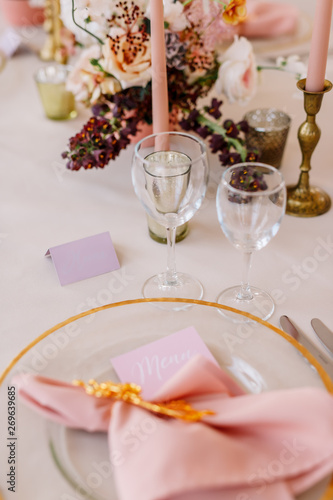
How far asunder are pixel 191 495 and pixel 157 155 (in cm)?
49

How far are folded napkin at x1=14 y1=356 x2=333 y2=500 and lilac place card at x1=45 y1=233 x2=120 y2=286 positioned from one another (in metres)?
0.29

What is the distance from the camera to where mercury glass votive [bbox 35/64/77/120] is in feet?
4.08

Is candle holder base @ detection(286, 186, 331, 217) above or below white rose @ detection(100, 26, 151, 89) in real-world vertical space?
below

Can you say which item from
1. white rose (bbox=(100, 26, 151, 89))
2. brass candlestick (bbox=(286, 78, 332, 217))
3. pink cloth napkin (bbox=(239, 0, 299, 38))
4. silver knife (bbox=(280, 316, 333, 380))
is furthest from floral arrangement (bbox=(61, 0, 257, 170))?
pink cloth napkin (bbox=(239, 0, 299, 38))

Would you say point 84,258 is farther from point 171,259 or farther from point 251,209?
point 251,209

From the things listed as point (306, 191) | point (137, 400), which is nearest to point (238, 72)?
point (306, 191)

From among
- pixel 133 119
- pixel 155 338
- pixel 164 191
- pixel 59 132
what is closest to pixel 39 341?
pixel 155 338

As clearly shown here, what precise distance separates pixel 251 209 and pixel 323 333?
20 centimetres

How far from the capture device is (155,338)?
72 centimetres

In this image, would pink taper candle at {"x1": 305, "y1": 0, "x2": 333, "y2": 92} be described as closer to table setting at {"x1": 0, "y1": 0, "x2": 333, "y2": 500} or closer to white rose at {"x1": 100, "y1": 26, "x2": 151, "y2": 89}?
table setting at {"x1": 0, "y1": 0, "x2": 333, "y2": 500}

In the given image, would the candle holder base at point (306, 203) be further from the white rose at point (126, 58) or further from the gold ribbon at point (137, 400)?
the gold ribbon at point (137, 400)

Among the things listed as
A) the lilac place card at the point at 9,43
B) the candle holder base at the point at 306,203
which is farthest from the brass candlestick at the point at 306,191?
the lilac place card at the point at 9,43

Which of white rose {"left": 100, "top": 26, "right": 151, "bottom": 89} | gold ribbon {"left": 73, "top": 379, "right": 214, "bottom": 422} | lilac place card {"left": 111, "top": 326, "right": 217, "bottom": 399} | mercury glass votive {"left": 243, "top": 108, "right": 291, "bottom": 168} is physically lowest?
lilac place card {"left": 111, "top": 326, "right": 217, "bottom": 399}

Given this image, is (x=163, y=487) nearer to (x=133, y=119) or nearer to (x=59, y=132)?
(x=133, y=119)
